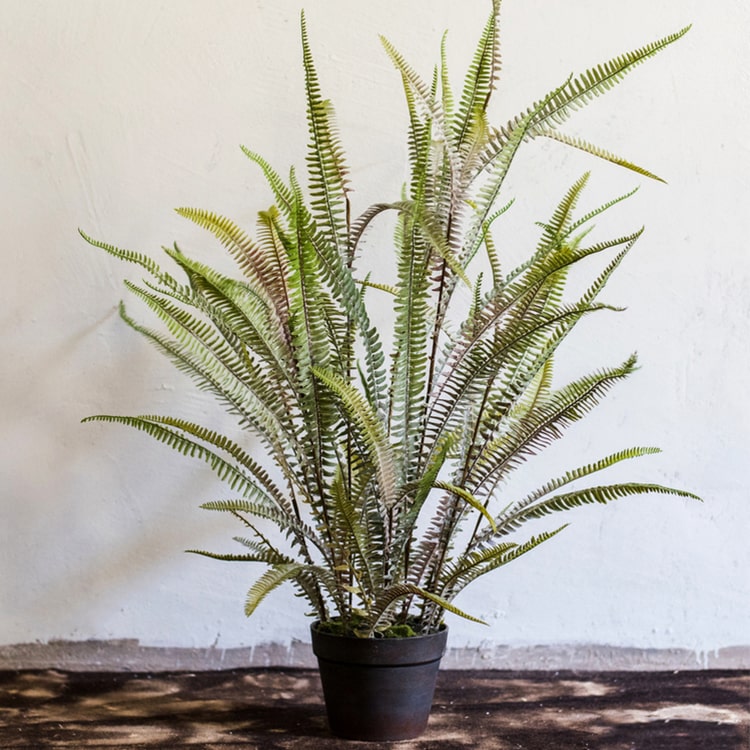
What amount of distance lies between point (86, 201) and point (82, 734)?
915mm

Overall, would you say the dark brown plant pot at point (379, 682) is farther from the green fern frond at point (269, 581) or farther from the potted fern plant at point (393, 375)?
the green fern frond at point (269, 581)

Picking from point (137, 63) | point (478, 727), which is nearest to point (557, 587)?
point (478, 727)

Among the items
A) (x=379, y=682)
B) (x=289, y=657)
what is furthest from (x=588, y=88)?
(x=289, y=657)

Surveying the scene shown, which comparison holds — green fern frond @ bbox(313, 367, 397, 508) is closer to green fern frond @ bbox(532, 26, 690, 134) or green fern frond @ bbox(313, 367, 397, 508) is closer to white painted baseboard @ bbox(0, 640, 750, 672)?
Result: green fern frond @ bbox(532, 26, 690, 134)

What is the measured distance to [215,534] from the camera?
181 cm

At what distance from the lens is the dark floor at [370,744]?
146 centimetres

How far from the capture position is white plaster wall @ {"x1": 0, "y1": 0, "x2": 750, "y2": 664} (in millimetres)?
1785

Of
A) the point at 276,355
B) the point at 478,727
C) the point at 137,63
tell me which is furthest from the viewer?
the point at 137,63

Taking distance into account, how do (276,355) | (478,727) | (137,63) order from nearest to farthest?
(276,355), (478,727), (137,63)

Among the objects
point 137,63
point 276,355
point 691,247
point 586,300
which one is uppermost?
point 137,63

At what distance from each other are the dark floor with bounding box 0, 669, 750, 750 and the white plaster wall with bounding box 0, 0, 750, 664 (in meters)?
0.08

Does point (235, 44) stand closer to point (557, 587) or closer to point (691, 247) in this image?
point (691, 247)

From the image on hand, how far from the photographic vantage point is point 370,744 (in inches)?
56.4

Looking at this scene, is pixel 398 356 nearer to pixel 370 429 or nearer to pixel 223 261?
pixel 370 429
